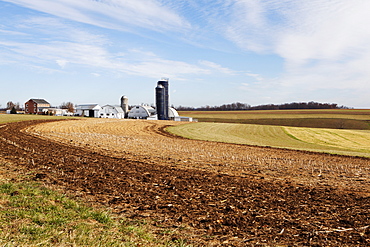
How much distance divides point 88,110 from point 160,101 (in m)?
29.1

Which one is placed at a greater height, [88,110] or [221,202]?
[88,110]

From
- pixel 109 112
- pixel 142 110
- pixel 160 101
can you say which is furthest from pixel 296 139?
pixel 109 112

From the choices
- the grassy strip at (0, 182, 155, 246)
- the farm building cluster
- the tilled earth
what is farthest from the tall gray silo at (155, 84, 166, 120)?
the grassy strip at (0, 182, 155, 246)

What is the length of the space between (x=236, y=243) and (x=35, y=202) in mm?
5630

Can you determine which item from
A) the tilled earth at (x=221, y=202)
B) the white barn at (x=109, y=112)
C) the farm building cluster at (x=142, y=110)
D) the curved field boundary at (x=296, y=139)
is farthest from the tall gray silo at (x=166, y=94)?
the tilled earth at (x=221, y=202)

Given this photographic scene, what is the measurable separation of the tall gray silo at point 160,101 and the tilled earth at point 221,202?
8305cm

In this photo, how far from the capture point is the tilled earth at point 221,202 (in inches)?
266

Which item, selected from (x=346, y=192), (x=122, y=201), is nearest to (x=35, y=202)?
(x=122, y=201)

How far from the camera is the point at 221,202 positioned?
Answer: 30.0 feet

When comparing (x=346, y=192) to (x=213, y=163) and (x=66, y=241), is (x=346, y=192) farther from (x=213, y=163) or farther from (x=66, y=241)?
(x=66, y=241)

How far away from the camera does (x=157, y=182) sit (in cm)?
1159

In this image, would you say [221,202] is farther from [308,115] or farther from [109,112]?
[308,115]

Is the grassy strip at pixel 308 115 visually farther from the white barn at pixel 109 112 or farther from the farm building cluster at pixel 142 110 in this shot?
the white barn at pixel 109 112

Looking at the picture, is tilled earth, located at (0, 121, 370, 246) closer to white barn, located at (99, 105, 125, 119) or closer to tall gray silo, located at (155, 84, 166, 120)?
tall gray silo, located at (155, 84, 166, 120)
